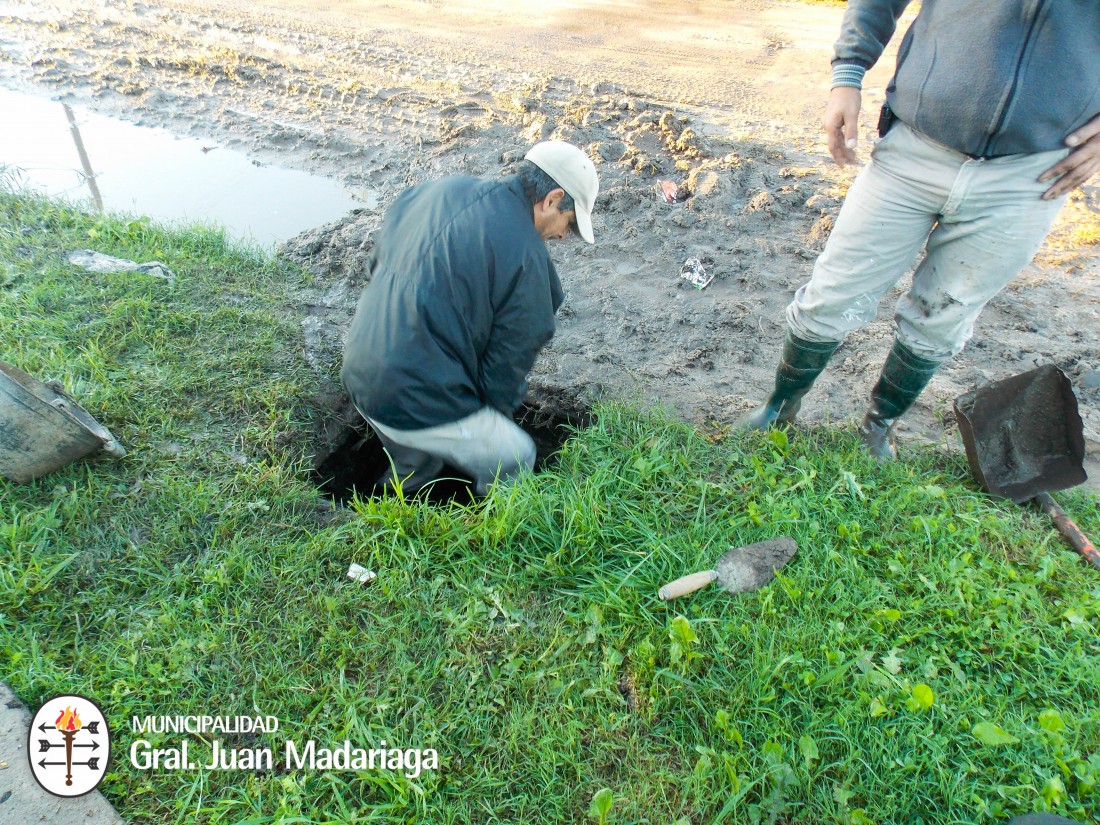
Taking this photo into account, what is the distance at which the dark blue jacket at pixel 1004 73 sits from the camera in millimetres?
2125

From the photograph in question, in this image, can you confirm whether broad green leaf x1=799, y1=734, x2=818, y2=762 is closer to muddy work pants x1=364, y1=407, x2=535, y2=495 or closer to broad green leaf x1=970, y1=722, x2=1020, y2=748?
broad green leaf x1=970, y1=722, x2=1020, y2=748

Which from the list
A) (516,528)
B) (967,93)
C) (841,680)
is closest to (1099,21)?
(967,93)

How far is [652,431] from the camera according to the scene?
127 inches

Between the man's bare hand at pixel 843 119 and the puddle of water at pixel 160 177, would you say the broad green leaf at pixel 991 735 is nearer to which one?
the man's bare hand at pixel 843 119

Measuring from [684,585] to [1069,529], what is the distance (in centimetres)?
171

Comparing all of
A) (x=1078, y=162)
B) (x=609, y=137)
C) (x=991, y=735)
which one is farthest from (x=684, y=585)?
(x=609, y=137)

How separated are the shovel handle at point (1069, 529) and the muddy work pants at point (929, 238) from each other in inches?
30.9

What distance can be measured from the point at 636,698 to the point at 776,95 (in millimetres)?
6365

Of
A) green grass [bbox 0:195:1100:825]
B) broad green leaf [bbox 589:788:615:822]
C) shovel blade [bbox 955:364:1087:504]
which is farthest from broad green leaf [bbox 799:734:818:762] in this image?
shovel blade [bbox 955:364:1087:504]

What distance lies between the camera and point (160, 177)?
18.9 feet

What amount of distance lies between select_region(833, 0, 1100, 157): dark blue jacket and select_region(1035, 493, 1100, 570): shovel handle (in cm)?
151

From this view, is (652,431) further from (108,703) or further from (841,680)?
(108,703)

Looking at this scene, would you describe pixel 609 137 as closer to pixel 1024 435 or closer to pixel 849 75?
pixel 849 75

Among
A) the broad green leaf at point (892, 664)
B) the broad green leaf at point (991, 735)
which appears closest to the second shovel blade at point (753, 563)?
the broad green leaf at point (892, 664)
